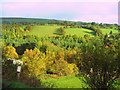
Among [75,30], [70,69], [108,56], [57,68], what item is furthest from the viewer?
[75,30]

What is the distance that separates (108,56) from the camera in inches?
350

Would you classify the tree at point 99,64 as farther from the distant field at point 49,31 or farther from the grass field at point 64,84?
the distant field at point 49,31

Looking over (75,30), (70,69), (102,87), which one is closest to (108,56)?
(102,87)

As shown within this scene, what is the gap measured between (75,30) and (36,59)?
27.9 metres

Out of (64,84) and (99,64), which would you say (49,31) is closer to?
(64,84)

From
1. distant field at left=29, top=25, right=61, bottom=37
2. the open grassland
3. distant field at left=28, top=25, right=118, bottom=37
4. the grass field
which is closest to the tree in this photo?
the grass field

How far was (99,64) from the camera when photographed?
29.7ft

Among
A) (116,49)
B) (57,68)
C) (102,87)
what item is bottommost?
(57,68)

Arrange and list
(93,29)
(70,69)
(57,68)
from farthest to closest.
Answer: (93,29) → (57,68) → (70,69)

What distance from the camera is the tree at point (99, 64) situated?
8906 millimetres

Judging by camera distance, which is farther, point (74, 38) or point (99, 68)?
point (74, 38)

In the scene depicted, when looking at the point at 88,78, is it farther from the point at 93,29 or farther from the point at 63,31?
the point at 63,31

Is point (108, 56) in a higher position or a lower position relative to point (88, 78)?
higher

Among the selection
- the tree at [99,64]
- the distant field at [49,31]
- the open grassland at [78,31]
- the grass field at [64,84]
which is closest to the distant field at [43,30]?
the distant field at [49,31]
